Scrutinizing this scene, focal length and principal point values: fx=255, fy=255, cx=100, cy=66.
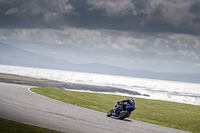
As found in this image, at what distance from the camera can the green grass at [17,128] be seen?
13.0 m

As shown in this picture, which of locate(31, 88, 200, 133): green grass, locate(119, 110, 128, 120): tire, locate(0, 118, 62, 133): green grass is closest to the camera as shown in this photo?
locate(0, 118, 62, 133): green grass

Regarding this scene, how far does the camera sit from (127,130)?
53.8 ft

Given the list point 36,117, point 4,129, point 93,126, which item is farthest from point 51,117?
point 4,129

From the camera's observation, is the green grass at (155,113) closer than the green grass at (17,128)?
No

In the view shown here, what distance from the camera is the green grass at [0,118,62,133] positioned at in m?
13.0

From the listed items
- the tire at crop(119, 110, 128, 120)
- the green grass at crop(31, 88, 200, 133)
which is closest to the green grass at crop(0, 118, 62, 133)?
the tire at crop(119, 110, 128, 120)

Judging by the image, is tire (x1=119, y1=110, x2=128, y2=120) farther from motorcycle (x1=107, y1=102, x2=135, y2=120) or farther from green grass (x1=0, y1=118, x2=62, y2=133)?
green grass (x1=0, y1=118, x2=62, y2=133)

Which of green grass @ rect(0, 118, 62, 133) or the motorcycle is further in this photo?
the motorcycle

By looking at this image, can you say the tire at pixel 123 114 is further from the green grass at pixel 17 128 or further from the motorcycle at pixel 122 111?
the green grass at pixel 17 128

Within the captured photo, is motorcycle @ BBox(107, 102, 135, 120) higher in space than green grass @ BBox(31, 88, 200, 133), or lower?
higher

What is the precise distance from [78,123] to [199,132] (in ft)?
39.5

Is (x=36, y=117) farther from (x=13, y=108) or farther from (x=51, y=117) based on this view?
(x=13, y=108)

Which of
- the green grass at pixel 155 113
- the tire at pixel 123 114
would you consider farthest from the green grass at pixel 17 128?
the green grass at pixel 155 113

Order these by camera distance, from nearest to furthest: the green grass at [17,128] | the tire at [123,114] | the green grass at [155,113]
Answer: the green grass at [17,128] → the tire at [123,114] → the green grass at [155,113]
